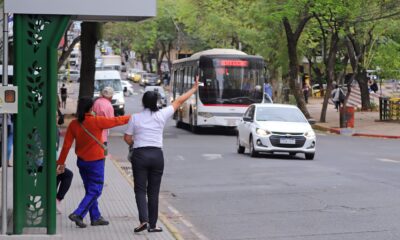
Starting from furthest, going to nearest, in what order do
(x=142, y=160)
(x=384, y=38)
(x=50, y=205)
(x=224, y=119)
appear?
(x=384, y=38), (x=224, y=119), (x=142, y=160), (x=50, y=205)

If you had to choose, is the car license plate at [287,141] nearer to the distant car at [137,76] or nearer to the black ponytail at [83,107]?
the black ponytail at [83,107]

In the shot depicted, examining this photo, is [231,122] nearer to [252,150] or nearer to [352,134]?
[352,134]

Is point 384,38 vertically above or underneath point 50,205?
above

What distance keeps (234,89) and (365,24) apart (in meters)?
9.24

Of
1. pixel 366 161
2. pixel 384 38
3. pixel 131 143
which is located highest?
pixel 384 38

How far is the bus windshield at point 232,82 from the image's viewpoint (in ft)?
113

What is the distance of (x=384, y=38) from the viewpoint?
47094 millimetres

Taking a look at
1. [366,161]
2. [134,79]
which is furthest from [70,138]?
[134,79]

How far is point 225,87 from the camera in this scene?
3447 cm

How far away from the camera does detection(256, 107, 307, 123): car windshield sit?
76.5ft

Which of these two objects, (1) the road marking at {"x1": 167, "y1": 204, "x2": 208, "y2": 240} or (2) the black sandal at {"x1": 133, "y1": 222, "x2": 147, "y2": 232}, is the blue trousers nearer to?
(2) the black sandal at {"x1": 133, "y1": 222, "x2": 147, "y2": 232}

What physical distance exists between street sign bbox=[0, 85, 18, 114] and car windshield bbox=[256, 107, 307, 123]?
14.6 metres

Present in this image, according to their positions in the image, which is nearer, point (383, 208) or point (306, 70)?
point (383, 208)

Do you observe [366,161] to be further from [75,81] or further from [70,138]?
[75,81]
